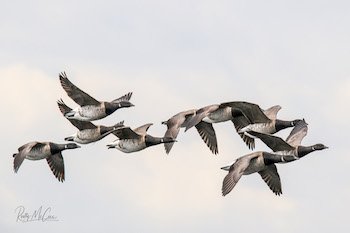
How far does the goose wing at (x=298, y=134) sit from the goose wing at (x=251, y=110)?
1718 millimetres

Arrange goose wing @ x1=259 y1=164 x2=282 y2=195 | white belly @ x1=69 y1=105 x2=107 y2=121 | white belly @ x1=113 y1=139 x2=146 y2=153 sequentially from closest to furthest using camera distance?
goose wing @ x1=259 y1=164 x2=282 y2=195 → white belly @ x1=69 y1=105 x2=107 y2=121 → white belly @ x1=113 y1=139 x2=146 y2=153

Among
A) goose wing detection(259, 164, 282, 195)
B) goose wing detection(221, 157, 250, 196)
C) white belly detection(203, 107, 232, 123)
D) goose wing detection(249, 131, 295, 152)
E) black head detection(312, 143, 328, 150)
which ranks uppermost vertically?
white belly detection(203, 107, 232, 123)

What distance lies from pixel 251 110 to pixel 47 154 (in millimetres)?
13554

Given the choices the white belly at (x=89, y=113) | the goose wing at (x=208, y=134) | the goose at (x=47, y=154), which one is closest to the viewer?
the white belly at (x=89, y=113)

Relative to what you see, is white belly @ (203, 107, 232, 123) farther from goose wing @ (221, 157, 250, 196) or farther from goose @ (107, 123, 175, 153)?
goose wing @ (221, 157, 250, 196)

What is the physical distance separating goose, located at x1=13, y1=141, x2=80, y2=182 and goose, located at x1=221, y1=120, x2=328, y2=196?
12946 mm

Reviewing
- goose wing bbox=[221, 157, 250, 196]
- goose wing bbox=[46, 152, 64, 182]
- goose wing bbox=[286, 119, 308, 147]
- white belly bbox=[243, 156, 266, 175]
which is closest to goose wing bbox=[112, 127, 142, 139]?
goose wing bbox=[46, 152, 64, 182]

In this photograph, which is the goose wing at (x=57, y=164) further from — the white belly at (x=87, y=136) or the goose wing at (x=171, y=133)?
the goose wing at (x=171, y=133)

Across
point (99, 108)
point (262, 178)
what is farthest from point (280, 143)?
point (99, 108)

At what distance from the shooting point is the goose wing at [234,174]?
86.9 metres

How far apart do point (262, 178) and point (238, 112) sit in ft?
15.0

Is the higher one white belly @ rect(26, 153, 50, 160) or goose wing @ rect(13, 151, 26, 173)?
white belly @ rect(26, 153, 50, 160)

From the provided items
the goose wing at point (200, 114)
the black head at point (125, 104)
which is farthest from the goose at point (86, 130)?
the goose wing at point (200, 114)

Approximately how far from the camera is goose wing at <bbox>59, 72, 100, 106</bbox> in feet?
317
